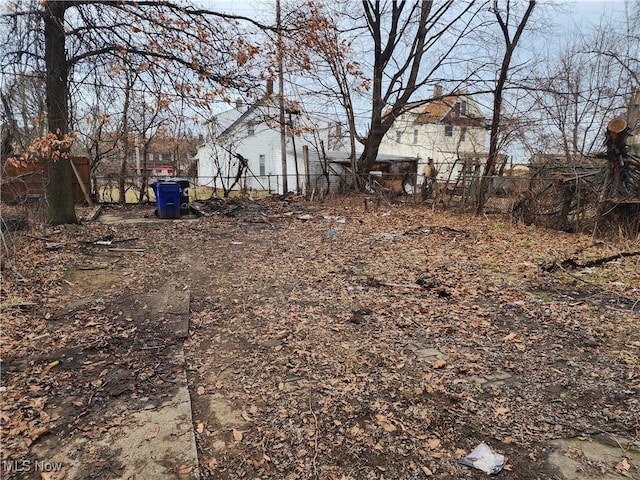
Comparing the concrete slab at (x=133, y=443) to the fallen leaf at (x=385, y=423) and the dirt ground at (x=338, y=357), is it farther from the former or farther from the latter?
the fallen leaf at (x=385, y=423)

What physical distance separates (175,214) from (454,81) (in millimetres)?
10438

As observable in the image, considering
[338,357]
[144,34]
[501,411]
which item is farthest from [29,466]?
[144,34]

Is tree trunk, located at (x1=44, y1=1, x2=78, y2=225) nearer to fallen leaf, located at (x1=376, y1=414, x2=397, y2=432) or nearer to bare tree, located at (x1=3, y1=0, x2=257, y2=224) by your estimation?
bare tree, located at (x1=3, y1=0, x2=257, y2=224)

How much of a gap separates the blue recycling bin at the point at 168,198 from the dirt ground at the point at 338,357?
4.27m

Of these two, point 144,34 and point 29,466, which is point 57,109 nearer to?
point 144,34

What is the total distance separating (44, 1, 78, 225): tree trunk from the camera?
7.15m

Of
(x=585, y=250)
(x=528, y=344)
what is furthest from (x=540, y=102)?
(x=528, y=344)

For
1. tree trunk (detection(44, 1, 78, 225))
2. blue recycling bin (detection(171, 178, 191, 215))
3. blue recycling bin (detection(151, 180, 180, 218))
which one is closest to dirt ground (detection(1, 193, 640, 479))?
tree trunk (detection(44, 1, 78, 225))

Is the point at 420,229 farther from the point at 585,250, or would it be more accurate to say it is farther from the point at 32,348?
the point at 32,348

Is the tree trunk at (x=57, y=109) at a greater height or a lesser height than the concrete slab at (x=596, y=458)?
greater

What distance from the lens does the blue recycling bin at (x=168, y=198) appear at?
1098 centimetres

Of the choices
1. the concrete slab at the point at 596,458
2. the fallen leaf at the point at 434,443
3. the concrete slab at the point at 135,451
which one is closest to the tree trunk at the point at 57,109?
the concrete slab at the point at 135,451

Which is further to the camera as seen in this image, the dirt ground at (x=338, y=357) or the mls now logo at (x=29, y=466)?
the dirt ground at (x=338, y=357)

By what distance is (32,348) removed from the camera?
338cm
